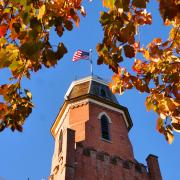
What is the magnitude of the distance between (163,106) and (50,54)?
58.2 inches

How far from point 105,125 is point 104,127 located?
0.25 metres

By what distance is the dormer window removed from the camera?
77.9ft

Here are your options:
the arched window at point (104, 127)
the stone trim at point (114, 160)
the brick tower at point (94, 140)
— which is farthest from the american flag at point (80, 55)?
the stone trim at point (114, 160)

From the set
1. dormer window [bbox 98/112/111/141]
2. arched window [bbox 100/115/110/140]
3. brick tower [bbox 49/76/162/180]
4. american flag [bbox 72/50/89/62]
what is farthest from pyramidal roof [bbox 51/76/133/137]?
american flag [bbox 72/50/89/62]

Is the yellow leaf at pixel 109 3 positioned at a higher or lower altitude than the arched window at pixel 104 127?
lower

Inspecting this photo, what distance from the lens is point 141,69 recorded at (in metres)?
4.73

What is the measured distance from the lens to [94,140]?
22625 mm

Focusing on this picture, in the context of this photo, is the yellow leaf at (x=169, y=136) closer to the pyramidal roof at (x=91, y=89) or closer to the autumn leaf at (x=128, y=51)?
the autumn leaf at (x=128, y=51)

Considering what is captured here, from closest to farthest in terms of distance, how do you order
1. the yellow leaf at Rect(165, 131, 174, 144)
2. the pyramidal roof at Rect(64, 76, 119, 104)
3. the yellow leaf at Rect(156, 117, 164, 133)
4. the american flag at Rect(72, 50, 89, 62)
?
the yellow leaf at Rect(156, 117, 164, 133)
the yellow leaf at Rect(165, 131, 174, 144)
the pyramidal roof at Rect(64, 76, 119, 104)
the american flag at Rect(72, 50, 89, 62)

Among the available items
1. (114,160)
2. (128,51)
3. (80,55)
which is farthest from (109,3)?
(80,55)

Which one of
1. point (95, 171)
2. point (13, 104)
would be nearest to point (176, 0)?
point (13, 104)

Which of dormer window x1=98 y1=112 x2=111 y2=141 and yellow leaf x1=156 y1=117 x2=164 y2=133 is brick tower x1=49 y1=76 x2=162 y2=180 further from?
yellow leaf x1=156 y1=117 x2=164 y2=133

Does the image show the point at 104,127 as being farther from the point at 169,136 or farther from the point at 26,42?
the point at 26,42

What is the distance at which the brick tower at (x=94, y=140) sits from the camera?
65.7 feet
